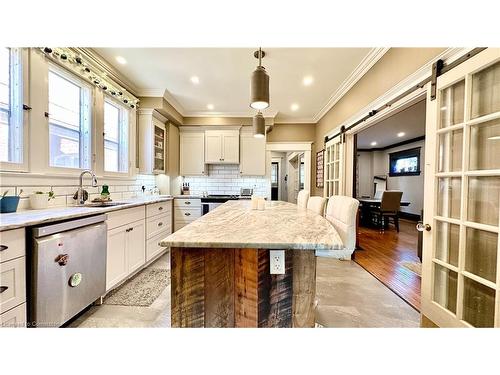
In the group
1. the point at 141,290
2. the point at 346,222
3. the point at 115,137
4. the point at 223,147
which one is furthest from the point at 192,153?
the point at 346,222

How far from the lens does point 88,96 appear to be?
102 inches

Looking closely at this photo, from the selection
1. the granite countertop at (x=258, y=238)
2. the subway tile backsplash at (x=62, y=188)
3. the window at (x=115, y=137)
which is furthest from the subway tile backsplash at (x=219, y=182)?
the granite countertop at (x=258, y=238)

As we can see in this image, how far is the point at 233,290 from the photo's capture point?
1.06m

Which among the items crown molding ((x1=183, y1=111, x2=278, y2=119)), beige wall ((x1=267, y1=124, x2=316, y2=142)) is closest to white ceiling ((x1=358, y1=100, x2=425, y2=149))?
beige wall ((x1=267, y1=124, x2=316, y2=142))

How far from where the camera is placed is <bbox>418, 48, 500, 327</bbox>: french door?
1241mm

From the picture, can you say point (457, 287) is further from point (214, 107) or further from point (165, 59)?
point (214, 107)

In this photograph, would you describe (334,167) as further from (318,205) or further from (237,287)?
(237,287)

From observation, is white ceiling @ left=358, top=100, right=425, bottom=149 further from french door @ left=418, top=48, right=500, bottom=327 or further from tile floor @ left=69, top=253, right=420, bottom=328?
tile floor @ left=69, top=253, right=420, bottom=328

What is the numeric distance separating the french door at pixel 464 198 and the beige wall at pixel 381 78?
0.42 metres

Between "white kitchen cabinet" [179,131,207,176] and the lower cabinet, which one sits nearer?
the lower cabinet

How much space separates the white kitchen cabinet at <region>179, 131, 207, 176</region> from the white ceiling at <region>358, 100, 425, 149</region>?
3891mm

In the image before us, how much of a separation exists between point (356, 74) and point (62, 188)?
3703 mm

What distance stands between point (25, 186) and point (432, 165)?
326 centimetres
